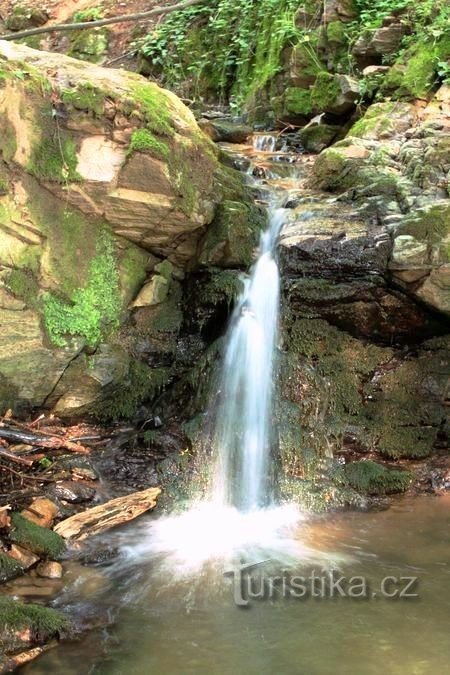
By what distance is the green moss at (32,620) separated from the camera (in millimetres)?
3817

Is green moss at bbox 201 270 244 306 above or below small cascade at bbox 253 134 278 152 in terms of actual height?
below

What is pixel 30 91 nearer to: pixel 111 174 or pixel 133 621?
pixel 111 174

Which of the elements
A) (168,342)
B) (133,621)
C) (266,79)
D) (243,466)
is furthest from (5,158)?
(266,79)

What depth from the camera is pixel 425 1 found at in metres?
9.28

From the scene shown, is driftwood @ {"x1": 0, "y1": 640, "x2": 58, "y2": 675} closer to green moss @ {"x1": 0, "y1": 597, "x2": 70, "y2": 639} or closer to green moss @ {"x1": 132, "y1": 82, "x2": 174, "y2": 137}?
green moss @ {"x1": 0, "y1": 597, "x2": 70, "y2": 639}

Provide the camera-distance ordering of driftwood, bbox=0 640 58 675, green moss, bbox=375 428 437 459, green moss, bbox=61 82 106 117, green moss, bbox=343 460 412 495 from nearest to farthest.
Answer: driftwood, bbox=0 640 58 675 → green moss, bbox=61 82 106 117 → green moss, bbox=343 460 412 495 → green moss, bbox=375 428 437 459

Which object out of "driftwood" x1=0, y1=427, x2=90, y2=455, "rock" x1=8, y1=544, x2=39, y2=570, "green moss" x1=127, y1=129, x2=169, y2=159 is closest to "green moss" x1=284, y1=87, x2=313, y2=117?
"green moss" x1=127, y1=129, x2=169, y2=159

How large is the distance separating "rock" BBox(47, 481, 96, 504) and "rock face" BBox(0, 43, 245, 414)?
3.67 feet

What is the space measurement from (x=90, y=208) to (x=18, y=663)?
4474mm

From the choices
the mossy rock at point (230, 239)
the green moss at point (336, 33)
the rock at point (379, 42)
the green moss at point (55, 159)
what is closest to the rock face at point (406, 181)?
the mossy rock at point (230, 239)

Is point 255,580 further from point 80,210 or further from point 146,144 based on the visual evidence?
point 146,144

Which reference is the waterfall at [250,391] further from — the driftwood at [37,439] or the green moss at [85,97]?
the green moss at [85,97]

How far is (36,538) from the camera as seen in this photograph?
5008mm

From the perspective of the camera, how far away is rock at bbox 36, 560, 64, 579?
15.4 ft
